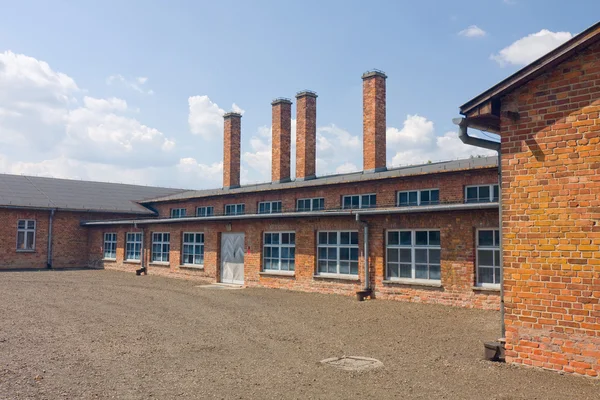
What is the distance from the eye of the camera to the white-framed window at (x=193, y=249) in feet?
72.5

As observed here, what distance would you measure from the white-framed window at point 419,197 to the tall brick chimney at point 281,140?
399 inches

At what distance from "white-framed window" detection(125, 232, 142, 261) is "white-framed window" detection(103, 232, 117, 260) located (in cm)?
147

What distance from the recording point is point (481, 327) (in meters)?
10.5

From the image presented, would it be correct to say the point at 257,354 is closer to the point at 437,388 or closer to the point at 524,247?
the point at 437,388

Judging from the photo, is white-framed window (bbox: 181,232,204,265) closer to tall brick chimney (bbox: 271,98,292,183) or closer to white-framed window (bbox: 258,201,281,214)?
white-framed window (bbox: 258,201,281,214)

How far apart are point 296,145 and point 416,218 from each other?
575 inches

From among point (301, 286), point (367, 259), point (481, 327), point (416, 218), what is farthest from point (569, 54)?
point (301, 286)

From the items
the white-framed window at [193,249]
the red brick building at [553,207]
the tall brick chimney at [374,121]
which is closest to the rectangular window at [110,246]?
the white-framed window at [193,249]

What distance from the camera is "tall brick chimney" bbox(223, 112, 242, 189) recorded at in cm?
3144

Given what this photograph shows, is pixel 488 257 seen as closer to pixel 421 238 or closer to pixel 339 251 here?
pixel 421 238

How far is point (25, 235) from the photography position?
27953 millimetres

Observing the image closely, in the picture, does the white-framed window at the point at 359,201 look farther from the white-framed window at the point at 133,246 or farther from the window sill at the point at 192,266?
the white-framed window at the point at 133,246

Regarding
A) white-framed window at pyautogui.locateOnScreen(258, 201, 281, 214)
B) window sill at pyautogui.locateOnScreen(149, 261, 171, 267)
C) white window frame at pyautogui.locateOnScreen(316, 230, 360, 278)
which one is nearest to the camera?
white window frame at pyautogui.locateOnScreen(316, 230, 360, 278)

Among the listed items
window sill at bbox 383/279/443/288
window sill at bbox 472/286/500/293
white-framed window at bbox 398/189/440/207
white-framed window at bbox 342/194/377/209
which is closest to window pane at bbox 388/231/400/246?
window sill at bbox 383/279/443/288
